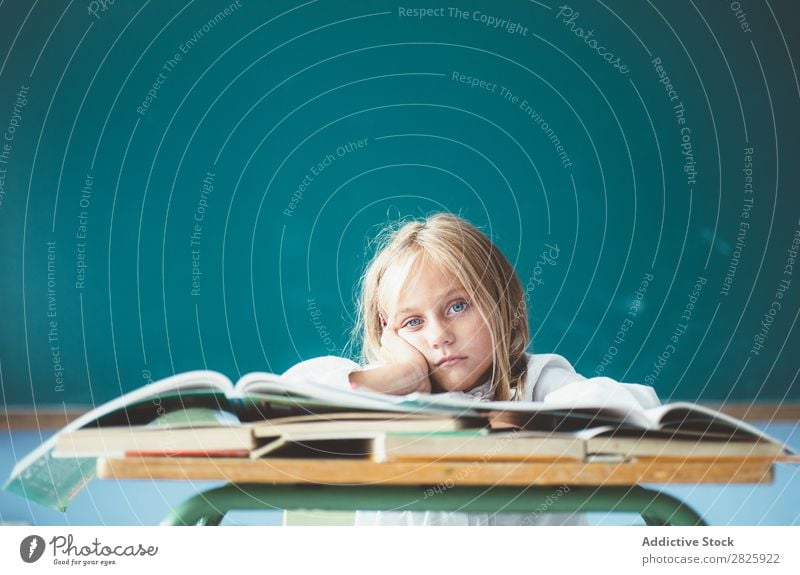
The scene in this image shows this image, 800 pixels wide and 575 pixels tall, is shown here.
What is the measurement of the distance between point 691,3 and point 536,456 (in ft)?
2.33

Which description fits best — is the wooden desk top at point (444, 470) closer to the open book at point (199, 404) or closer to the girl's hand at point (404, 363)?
the open book at point (199, 404)

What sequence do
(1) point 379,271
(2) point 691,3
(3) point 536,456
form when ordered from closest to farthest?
(3) point 536,456, (1) point 379,271, (2) point 691,3

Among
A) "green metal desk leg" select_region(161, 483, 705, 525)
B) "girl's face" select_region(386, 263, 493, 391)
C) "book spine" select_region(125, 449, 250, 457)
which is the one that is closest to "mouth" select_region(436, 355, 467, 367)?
"girl's face" select_region(386, 263, 493, 391)

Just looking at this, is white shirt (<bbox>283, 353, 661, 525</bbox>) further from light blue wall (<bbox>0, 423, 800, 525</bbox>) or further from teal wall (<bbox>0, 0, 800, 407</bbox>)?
teal wall (<bbox>0, 0, 800, 407</bbox>)

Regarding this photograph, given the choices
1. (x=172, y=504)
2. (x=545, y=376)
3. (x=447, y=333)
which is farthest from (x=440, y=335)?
(x=172, y=504)

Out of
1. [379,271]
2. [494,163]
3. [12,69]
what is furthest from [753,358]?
[12,69]

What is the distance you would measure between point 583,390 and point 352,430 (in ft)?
0.70

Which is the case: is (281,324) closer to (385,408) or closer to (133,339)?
(133,339)

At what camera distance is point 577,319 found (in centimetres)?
111

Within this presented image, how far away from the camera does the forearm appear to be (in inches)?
32.4

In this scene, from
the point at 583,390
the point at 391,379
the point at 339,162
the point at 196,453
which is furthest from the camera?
the point at 339,162

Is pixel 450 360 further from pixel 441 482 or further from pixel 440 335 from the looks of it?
pixel 441 482

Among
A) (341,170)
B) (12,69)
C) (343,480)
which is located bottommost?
(343,480)

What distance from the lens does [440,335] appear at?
86 centimetres
